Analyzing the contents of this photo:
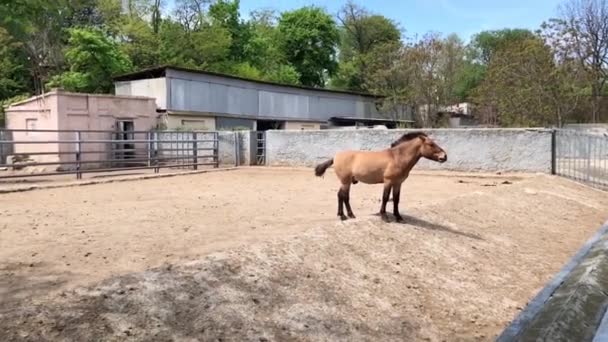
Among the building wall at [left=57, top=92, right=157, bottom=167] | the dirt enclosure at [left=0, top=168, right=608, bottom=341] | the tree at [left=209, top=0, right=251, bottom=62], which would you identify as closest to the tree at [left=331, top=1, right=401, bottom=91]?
the tree at [left=209, top=0, right=251, bottom=62]

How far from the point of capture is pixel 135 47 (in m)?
35.6

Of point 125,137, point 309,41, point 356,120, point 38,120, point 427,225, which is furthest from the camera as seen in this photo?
point 309,41

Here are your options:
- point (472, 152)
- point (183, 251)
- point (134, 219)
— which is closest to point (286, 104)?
point (472, 152)

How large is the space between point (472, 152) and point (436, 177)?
54.1 inches

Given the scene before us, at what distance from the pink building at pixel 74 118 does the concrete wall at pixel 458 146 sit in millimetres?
5848

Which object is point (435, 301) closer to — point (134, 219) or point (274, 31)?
point (134, 219)

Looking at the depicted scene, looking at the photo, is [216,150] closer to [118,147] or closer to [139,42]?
[118,147]

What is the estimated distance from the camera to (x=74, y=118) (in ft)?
63.4

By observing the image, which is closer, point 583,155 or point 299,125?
point 583,155

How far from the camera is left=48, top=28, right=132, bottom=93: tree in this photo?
2744 cm

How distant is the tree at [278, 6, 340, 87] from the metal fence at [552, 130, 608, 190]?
1269 inches

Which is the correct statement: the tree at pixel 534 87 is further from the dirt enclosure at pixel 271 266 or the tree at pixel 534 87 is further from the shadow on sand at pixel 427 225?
the shadow on sand at pixel 427 225

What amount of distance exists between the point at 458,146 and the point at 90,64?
19.8 metres

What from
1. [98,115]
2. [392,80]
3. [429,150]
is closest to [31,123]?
[98,115]
